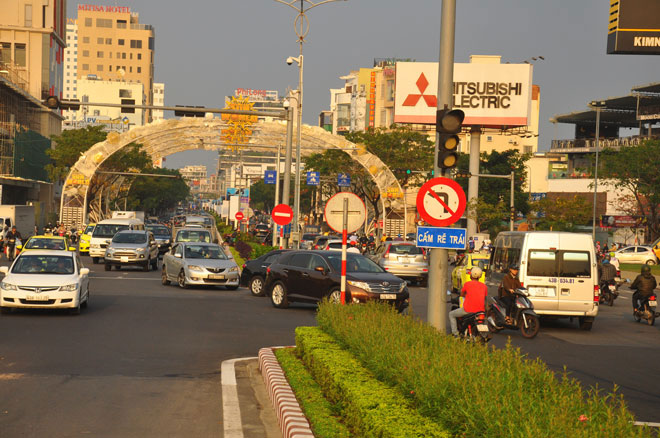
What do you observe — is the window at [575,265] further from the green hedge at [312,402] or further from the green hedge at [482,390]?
the green hedge at [482,390]

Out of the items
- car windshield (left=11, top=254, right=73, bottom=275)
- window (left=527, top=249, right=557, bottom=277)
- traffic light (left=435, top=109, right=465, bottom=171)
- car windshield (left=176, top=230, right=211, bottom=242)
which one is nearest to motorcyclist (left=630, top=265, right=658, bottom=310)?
window (left=527, top=249, right=557, bottom=277)

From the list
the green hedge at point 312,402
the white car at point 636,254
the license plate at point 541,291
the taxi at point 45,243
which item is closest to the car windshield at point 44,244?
the taxi at point 45,243

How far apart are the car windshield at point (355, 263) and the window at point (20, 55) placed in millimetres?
82719

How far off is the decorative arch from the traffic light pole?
5071cm

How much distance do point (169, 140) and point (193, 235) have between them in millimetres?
26858

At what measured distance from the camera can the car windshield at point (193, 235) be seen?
47062mm

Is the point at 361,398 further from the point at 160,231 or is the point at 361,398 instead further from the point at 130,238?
the point at 160,231

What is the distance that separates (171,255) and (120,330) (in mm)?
14400

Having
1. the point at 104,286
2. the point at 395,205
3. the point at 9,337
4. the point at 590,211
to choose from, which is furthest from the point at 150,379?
the point at 590,211

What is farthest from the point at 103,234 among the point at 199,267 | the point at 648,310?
the point at 648,310

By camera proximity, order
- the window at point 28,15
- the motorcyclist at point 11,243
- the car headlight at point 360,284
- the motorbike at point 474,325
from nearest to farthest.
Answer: the motorbike at point 474,325
the car headlight at point 360,284
the motorcyclist at point 11,243
the window at point 28,15

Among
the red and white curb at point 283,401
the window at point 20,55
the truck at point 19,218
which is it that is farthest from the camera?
the window at point 20,55

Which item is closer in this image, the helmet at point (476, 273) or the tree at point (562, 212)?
the helmet at point (476, 273)

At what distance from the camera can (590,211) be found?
85.0 m
